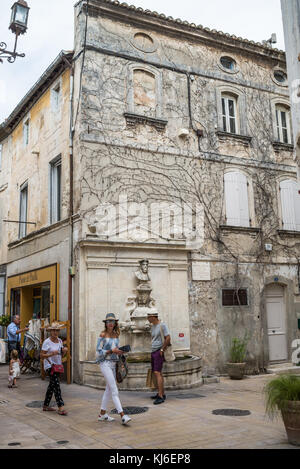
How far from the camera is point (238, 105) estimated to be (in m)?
15.9

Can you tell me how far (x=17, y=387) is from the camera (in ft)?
37.4

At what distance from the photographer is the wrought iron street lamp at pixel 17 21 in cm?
867

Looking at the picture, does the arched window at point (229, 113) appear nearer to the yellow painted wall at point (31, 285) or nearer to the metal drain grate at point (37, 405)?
the yellow painted wall at point (31, 285)

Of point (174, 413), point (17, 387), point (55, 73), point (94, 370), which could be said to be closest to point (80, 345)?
point (94, 370)

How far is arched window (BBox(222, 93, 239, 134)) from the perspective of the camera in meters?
15.6

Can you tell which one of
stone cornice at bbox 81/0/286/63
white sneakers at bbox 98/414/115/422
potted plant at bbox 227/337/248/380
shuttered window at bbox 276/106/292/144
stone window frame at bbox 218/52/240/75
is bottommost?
white sneakers at bbox 98/414/115/422

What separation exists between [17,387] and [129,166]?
6.51 metres

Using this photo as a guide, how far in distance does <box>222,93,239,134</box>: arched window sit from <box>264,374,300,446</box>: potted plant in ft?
35.7

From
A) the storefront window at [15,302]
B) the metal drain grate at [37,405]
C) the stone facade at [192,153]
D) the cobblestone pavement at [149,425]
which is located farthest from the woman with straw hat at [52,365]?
the storefront window at [15,302]

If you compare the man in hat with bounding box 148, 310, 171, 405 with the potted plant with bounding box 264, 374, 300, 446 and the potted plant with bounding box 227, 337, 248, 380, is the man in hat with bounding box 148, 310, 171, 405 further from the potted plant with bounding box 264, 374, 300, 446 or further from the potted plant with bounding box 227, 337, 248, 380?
the potted plant with bounding box 227, 337, 248, 380

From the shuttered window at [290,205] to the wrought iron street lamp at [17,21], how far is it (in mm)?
10082

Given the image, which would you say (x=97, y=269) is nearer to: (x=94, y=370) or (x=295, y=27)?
(x=94, y=370)

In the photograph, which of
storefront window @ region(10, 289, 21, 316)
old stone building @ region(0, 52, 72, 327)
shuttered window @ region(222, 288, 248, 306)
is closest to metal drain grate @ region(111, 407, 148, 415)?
old stone building @ region(0, 52, 72, 327)
